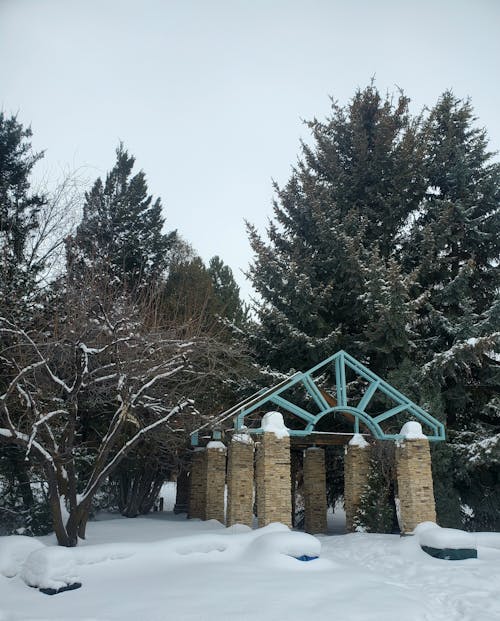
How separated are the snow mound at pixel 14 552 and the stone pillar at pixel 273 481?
509cm

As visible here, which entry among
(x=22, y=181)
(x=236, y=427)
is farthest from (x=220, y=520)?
(x=22, y=181)

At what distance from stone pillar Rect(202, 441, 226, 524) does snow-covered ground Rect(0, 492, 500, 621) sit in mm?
4119

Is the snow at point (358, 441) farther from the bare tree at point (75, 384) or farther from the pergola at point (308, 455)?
the bare tree at point (75, 384)

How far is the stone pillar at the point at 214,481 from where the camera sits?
1506 centimetres

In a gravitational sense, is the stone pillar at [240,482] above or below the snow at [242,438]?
below

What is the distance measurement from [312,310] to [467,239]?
6.44 metres

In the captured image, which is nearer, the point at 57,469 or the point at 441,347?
the point at 57,469

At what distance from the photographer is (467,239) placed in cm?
1855

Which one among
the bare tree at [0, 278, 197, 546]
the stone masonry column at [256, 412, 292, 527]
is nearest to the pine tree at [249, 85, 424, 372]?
the stone masonry column at [256, 412, 292, 527]

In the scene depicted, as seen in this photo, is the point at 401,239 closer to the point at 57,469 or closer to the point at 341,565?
the point at 341,565

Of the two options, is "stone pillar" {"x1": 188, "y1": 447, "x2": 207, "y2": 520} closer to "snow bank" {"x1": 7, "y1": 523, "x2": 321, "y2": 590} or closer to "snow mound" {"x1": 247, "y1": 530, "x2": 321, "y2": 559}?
"snow bank" {"x1": 7, "y1": 523, "x2": 321, "y2": 590}

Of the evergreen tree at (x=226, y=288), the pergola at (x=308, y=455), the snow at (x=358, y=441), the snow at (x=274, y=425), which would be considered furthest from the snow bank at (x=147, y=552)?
the evergreen tree at (x=226, y=288)

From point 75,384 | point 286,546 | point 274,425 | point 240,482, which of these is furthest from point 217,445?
point 75,384

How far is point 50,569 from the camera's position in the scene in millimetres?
7688
